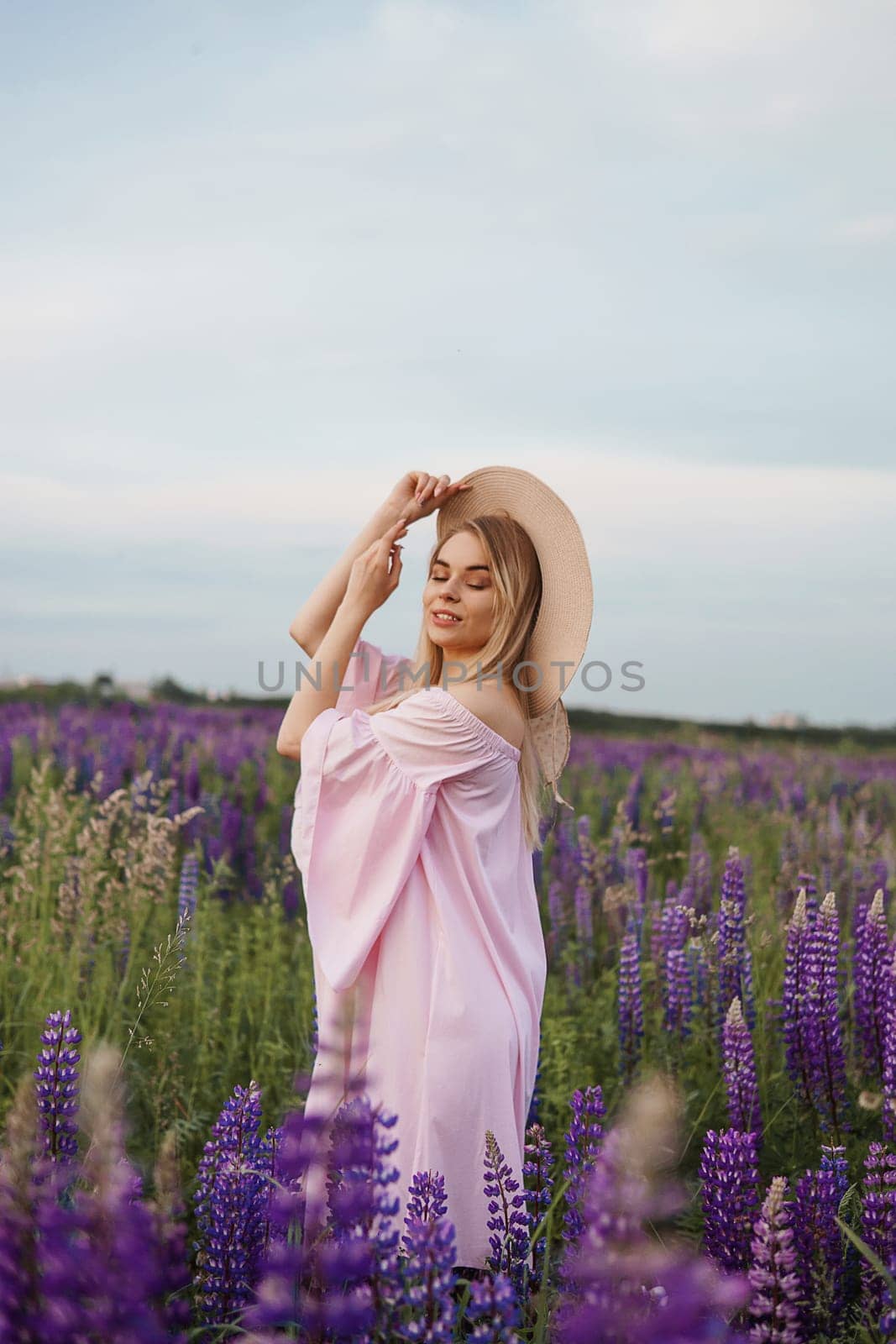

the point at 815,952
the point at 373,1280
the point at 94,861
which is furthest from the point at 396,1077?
the point at 94,861

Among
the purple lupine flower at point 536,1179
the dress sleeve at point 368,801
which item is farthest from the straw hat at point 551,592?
the purple lupine flower at point 536,1179

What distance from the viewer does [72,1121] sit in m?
2.52

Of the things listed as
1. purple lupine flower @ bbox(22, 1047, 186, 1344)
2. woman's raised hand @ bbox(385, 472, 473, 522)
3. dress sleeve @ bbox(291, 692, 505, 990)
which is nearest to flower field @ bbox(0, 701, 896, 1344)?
purple lupine flower @ bbox(22, 1047, 186, 1344)

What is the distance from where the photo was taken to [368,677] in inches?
151

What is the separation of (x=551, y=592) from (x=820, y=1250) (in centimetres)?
196

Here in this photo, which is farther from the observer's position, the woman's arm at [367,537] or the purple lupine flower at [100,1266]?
the woman's arm at [367,537]

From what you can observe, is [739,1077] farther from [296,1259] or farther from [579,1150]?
[296,1259]

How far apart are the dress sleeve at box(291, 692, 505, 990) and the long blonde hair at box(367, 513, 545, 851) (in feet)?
0.98

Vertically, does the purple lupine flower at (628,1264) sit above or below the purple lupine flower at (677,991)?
above

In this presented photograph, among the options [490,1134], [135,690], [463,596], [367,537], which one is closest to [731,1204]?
[490,1134]

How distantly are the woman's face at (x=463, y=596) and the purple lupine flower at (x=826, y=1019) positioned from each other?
1.43 m

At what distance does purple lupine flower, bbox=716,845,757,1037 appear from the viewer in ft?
13.9

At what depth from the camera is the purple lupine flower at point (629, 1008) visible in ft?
14.0

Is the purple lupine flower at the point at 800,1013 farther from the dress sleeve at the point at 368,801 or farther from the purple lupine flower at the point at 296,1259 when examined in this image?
the purple lupine flower at the point at 296,1259
